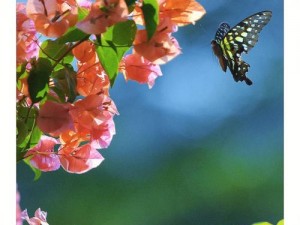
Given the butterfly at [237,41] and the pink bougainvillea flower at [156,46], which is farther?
the butterfly at [237,41]

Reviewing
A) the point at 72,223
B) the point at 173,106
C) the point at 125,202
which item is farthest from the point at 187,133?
the point at 72,223

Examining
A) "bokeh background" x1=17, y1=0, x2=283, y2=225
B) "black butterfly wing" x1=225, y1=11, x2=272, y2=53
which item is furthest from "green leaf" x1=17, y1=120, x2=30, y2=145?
"black butterfly wing" x1=225, y1=11, x2=272, y2=53

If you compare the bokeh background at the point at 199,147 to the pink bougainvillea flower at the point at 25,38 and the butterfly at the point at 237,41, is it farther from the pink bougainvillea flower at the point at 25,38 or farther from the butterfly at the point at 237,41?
the pink bougainvillea flower at the point at 25,38

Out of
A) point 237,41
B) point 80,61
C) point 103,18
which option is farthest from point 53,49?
point 237,41

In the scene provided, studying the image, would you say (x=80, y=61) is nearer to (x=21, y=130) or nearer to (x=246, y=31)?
(x=21, y=130)

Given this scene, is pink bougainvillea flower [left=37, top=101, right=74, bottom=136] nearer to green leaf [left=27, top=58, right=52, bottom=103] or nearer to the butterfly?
green leaf [left=27, top=58, right=52, bottom=103]

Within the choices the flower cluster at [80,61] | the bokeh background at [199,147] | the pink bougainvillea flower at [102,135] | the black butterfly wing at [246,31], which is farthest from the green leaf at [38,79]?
the black butterfly wing at [246,31]

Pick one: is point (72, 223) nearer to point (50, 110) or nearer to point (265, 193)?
point (265, 193)
